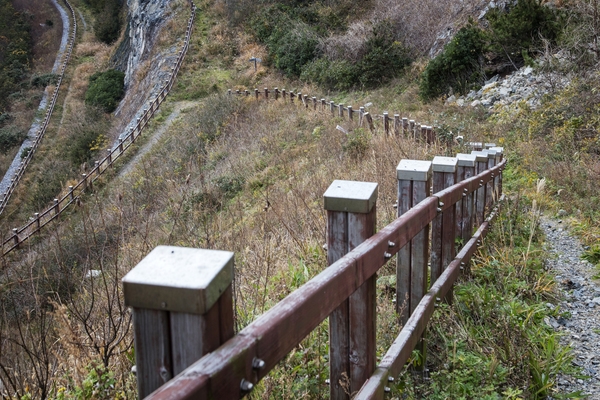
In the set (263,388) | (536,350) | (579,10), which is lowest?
(536,350)

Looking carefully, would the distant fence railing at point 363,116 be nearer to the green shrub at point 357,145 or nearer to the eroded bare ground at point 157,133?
the green shrub at point 357,145

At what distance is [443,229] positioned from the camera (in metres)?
3.95

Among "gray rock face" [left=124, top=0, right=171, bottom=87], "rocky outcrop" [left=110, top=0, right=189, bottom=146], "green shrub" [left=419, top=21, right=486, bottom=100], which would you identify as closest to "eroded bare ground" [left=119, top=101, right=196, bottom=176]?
"rocky outcrop" [left=110, top=0, right=189, bottom=146]

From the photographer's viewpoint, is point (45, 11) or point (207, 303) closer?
point (207, 303)

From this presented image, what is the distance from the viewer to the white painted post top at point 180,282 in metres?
1.10

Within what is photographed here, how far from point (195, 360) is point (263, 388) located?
1.72 metres

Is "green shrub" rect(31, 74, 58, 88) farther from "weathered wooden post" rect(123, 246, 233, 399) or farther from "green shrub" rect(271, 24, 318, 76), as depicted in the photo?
"weathered wooden post" rect(123, 246, 233, 399)

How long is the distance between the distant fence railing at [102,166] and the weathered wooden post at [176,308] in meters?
14.0

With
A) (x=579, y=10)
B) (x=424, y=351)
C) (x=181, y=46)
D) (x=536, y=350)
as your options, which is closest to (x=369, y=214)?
(x=424, y=351)

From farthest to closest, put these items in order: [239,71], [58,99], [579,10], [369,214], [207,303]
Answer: [58,99] < [239,71] < [579,10] < [369,214] < [207,303]

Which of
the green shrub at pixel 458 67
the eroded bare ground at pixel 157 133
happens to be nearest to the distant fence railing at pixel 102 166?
the eroded bare ground at pixel 157 133

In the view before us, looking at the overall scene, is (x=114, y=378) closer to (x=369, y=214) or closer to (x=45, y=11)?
(x=369, y=214)

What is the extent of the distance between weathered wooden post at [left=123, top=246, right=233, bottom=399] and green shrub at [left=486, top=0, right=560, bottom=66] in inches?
605

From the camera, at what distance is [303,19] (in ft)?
94.3
